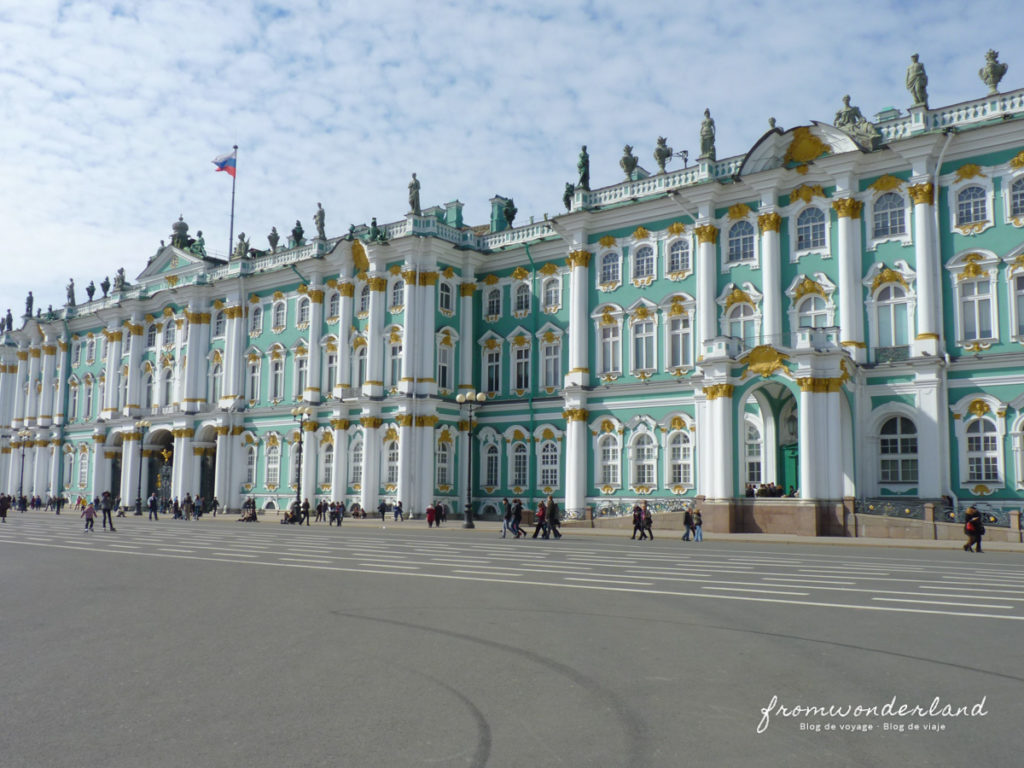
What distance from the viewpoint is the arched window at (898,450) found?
120 ft

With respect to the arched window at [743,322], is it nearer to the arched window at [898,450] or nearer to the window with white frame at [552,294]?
the arched window at [898,450]

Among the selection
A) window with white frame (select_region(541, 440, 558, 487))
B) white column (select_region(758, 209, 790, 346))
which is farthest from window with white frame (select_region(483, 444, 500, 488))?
white column (select_region(758, 209, 790, 346))

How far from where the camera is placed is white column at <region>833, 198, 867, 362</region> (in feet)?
126

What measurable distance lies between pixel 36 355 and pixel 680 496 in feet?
210

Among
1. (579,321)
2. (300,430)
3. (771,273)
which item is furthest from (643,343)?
(300,430)

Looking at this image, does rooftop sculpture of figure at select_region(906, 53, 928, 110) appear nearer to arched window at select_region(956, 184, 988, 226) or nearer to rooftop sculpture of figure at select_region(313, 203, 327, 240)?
arched window at select_region(956, 184, 988, 226)

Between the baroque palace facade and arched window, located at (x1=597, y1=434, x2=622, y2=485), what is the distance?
113 mm

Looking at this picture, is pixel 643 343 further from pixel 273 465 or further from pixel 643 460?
pixel 273 465

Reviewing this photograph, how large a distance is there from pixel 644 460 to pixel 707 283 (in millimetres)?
9178

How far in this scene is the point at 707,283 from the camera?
4284cm

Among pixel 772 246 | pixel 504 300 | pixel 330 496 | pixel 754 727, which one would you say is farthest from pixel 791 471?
pixel 754 727

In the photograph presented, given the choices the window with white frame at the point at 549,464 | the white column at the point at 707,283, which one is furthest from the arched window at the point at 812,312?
the window with white frame at the point at 549,464

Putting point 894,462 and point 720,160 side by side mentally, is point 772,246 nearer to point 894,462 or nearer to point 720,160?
point 720,160

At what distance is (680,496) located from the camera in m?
43.2
